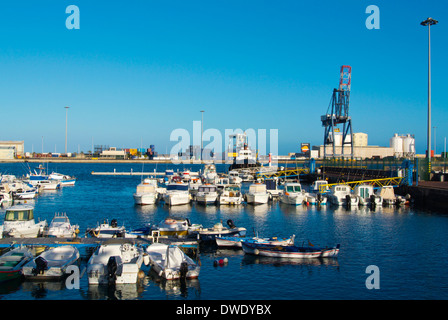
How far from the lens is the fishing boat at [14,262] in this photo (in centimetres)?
1853

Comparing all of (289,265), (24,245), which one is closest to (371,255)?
(289,265)

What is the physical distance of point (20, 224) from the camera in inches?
1053

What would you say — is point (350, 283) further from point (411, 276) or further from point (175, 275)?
point (175, 275)

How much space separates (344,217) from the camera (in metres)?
38.8

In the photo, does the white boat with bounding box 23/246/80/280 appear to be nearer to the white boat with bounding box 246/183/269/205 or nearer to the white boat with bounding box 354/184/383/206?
the white boat with bounding box 246/183/269/205

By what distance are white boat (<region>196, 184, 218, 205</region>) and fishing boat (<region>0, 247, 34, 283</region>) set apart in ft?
82.7

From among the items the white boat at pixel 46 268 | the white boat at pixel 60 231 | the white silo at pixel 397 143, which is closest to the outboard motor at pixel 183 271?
the white boat at pixel 46 268

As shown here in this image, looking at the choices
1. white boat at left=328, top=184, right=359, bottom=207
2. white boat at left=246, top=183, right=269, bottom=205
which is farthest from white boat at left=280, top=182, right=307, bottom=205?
white boat at left=328, top=184, right=359, bottom=207

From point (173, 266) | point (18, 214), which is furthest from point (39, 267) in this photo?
point (18, 214)

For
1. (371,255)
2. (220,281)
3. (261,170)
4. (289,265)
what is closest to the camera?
(220,281)

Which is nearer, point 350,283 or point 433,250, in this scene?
point 350,283

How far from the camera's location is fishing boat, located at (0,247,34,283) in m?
Result: 18.5
